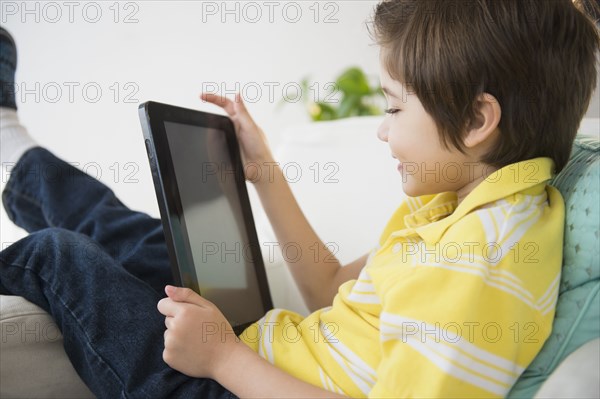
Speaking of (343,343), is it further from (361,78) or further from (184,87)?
(184,87)

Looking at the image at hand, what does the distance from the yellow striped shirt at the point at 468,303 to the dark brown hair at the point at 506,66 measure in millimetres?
46

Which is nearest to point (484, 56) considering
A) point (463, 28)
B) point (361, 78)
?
point (463, 28)

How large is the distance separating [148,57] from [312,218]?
1.31 metres

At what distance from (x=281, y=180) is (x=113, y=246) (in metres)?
0.30

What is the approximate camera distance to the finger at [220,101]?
0.99m

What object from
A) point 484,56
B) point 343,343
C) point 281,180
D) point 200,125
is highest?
point 484,56

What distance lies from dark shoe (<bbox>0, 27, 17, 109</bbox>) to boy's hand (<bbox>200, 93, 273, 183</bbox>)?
49 centimetres

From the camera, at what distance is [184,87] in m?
2.27

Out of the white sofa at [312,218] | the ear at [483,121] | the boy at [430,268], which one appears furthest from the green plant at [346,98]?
the ear at [483,121]

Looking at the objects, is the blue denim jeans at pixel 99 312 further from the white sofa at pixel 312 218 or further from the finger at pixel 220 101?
the finger at pixel 220 101

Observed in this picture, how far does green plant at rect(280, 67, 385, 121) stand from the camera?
1.95 m

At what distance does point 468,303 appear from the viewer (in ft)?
1.93

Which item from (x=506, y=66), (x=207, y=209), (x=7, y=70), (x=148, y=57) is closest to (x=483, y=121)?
(x=506, y=66)

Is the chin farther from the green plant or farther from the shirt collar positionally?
the green plant
